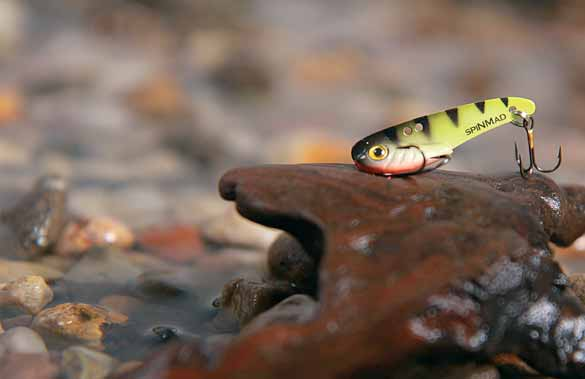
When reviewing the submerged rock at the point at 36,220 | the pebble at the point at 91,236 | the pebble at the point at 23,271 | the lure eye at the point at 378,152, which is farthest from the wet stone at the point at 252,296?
the submerged rock at the point at 36,220

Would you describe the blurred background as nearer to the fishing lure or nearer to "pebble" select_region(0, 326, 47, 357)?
"pebble" select_region(0, 326, 47, 357)

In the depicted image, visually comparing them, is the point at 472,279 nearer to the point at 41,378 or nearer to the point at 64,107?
the point at 41,378

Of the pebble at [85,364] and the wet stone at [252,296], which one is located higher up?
the wet stone at [252,296]

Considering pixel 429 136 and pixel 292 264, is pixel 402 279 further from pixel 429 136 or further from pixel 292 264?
pixel 292 264

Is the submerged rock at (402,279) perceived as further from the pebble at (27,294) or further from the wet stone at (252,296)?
the pebble at (27,294)

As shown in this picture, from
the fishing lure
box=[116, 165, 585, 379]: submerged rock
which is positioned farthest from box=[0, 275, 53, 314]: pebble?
the fishing lure
